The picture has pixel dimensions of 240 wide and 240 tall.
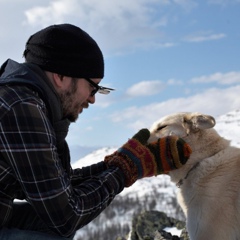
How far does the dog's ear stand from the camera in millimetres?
6613

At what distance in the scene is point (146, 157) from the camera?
4.64 meters

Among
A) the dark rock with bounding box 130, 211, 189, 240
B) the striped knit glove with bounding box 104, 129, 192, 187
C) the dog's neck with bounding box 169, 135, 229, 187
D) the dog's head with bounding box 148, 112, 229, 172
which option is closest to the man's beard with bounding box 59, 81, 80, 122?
the striped knit glove with bounding box 104, 129, 192, 187

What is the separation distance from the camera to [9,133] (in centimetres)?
355

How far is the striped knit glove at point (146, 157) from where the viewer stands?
14.7 feet

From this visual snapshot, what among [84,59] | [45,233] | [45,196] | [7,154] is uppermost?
[84,59]

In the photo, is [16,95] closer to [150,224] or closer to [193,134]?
[193,134]

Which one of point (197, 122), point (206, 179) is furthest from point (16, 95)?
point (206, 179)

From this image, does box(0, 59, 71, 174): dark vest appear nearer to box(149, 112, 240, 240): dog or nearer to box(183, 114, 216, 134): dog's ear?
box(149, 112, 240, 240): dog

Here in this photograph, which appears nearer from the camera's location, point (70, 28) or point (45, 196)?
point (45, 196)

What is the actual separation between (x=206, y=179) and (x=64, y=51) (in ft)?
12.0

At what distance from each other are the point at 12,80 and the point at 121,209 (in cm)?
18744

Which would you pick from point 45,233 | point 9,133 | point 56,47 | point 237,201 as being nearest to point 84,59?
point 56,47

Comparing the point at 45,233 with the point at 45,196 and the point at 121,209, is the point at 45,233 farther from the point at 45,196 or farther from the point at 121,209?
the point at 121,209

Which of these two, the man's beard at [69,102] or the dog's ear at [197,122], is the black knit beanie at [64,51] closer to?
the man's beard at [69,102]
